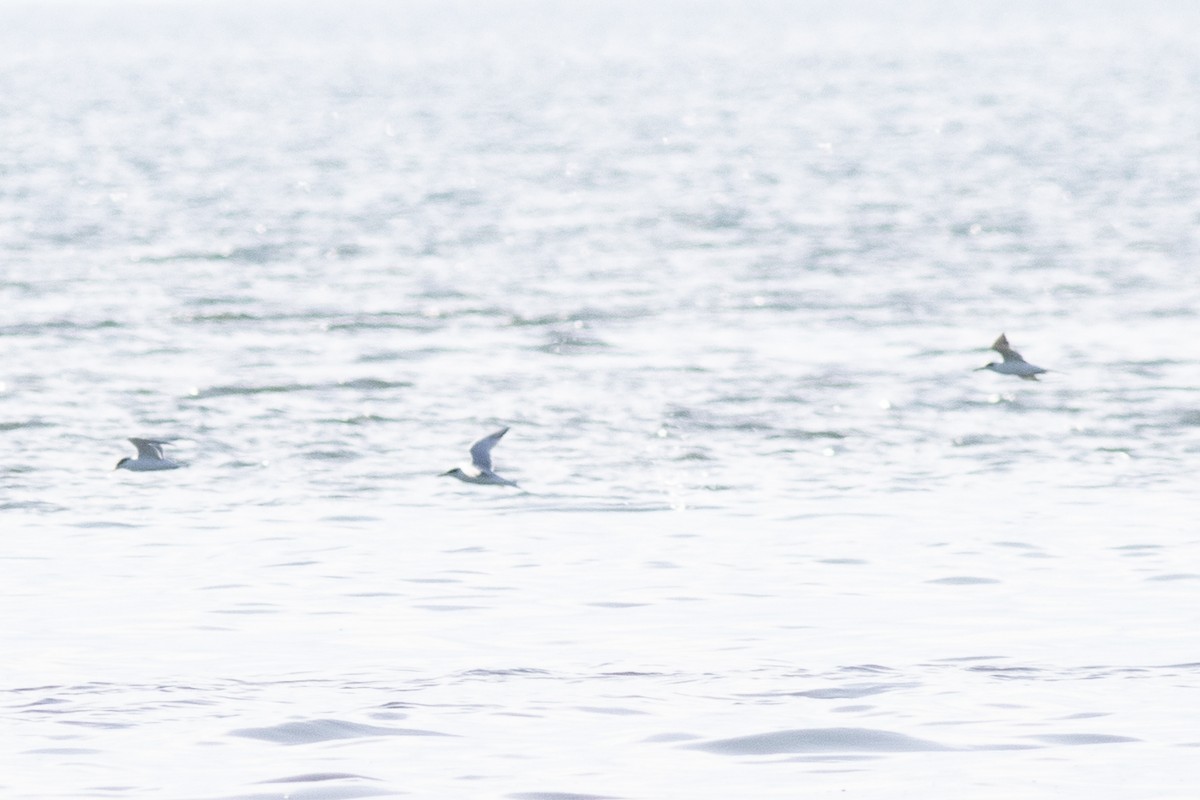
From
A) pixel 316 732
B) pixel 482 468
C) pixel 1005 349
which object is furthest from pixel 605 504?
pixel 316 732

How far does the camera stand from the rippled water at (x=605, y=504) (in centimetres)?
1706

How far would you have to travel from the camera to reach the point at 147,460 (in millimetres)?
24938

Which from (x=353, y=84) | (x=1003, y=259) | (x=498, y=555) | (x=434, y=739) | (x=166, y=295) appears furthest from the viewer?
(x=353, y=84)

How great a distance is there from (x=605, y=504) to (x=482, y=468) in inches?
69.2

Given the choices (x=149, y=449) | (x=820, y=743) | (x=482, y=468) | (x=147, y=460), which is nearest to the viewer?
(x=820, y=743)

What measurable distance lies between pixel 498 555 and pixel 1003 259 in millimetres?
26542

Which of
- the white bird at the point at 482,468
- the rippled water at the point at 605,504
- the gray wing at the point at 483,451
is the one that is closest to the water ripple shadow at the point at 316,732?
the rippled water at the point at 605,504

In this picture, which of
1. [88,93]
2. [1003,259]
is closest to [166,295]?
[1003,259]

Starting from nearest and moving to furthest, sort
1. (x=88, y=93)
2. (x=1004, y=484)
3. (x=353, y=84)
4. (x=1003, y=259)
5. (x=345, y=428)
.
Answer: (x=1004, y=484) → (x=345, y=428) → (x=1003, y=259) → (x=88, y=93) → (x=353, y=84)

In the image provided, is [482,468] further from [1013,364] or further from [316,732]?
[316,732]

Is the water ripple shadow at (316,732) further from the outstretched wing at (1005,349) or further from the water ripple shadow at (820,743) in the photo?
the outstretched wing at (1005,349)

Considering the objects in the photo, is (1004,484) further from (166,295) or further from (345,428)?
(166,295)

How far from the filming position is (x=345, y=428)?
1157 inches

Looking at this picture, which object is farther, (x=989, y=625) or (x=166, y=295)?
(x=166, y=295)
